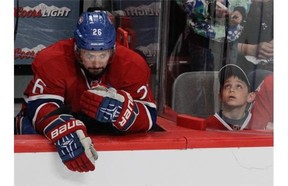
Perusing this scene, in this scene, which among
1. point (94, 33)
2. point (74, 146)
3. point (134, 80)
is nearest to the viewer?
point (74, 146)

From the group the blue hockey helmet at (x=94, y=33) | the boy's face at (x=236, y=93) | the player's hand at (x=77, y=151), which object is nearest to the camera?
the player's hand at (x=77, y=151)

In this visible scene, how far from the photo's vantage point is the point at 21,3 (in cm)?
182

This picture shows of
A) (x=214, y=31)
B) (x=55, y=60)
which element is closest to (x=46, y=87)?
(x=55, y=60)

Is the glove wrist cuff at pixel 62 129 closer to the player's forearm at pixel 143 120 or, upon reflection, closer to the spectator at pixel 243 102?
the player's forearm at pixel 143 120

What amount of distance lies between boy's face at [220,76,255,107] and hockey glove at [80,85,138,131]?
281mm

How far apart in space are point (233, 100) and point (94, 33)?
0.39 meters

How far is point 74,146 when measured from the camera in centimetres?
107

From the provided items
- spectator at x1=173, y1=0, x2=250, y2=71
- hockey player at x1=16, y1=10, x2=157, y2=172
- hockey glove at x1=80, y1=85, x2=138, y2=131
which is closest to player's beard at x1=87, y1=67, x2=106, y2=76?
hockey player at x1=16, y1=10, x2=157, y2=172

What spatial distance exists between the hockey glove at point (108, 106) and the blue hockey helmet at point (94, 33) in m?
0.11

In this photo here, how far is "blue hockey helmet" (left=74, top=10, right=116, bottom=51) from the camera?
3.88ft

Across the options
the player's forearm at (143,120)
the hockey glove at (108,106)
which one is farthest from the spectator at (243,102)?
the hockey glove at (108,106)

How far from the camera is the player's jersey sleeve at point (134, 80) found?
1.26 metres

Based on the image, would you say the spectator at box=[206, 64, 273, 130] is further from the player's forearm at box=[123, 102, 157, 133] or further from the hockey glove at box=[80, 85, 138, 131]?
the hockey glove at box=[80, 85, 138, 131]

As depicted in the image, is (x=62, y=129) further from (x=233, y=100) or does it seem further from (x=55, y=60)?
(x=233, y=100)
